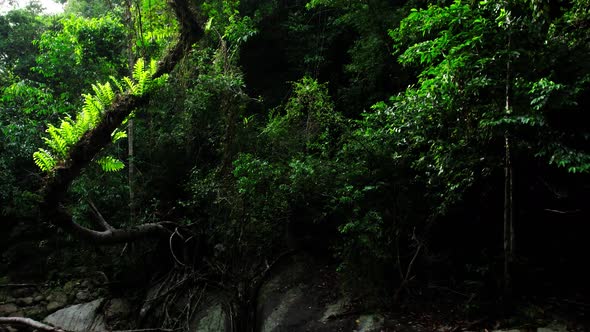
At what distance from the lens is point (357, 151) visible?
606 cm

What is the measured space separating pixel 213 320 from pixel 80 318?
3518 mm

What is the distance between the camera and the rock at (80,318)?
7887 millimetres

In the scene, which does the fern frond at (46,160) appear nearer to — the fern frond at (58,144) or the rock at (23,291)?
the fern frond at (58,144)

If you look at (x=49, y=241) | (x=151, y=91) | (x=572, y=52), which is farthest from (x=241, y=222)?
(x=49, y=241)

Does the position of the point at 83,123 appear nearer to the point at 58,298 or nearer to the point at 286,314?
the point at 286,314

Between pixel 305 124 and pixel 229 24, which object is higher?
pixel 229 24

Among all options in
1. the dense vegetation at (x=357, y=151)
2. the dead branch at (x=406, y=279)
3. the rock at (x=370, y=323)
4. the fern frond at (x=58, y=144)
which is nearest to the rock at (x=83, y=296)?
the dense vegetation at (x=357, y=151)

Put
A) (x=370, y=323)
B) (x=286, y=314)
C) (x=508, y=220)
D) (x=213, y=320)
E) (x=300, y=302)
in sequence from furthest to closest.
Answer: (x=213, y=320), (x=300, y=302), (x=286, y=314), (x=370, y=323), (x=508, y=220)

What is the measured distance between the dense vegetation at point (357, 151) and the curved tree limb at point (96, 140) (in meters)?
0.03

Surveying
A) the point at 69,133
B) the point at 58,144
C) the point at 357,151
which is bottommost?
the point at 357,151

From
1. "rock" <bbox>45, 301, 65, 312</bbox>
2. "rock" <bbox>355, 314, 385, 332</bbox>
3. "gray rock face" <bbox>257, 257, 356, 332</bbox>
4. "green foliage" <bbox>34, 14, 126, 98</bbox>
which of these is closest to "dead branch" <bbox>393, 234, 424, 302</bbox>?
"rock" <bbox>355, 314, 385, 332</bbox>

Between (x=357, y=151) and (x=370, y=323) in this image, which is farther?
(x=357, y=151)

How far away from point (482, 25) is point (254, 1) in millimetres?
9311

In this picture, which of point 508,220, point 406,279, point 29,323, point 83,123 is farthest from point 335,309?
point 83,123
